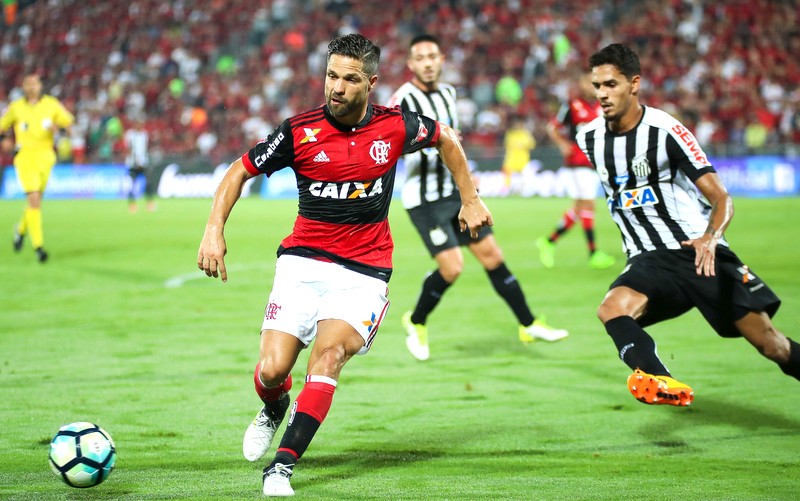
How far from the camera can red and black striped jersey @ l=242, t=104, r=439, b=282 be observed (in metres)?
5.00

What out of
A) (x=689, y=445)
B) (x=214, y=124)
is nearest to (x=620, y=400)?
(x=689, y=445)

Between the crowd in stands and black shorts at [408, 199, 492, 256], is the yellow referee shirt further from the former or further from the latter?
the crowd in stands

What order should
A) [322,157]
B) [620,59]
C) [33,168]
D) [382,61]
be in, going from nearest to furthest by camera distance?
1. [322,157]
2. [620,59]
3. [33,168]
4. [382,61]

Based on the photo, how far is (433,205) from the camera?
8.30 metres

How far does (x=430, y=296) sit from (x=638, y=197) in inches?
112

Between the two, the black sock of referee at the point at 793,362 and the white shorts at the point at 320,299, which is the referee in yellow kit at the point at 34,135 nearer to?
the white shorts at the point at 320,299

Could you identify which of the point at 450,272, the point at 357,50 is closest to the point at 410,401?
the point at 450,272

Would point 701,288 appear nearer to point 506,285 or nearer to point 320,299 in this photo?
point 320,299

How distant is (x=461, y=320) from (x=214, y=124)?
84.6 feet

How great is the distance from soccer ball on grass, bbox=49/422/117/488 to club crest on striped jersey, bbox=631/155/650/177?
310cm

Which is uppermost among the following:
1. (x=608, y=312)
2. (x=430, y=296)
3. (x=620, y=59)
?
(x=620, y=59)

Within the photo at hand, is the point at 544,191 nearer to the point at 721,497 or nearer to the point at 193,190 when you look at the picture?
the point at 193,190

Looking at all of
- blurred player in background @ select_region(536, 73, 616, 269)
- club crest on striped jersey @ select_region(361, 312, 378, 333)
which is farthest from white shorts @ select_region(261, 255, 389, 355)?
blurred player in background @ select_region(536, 73, 616, 269)

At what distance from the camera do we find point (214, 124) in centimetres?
3447
